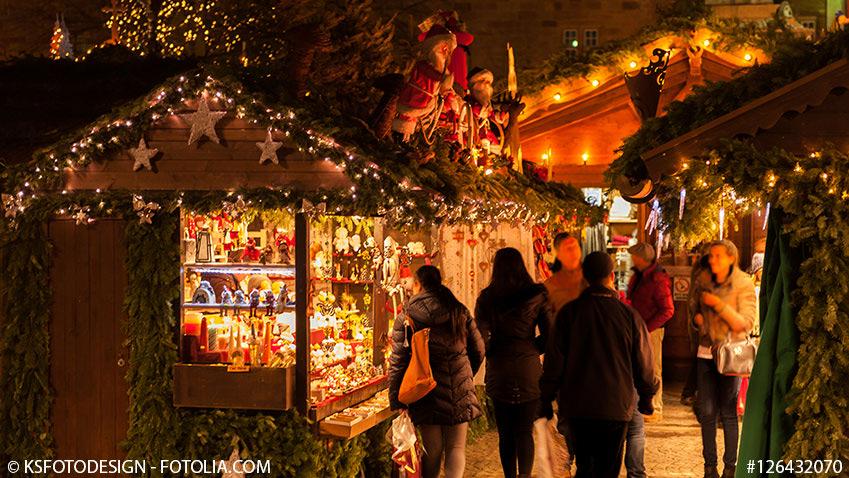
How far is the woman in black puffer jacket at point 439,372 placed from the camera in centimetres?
693

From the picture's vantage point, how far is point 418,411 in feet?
22.9

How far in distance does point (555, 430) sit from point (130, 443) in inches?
126

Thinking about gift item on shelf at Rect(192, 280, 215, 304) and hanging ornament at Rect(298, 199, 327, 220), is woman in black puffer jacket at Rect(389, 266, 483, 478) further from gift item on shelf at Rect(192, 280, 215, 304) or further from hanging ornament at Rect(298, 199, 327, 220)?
gift item on shelf at Rect(192, 280, 215, 304)

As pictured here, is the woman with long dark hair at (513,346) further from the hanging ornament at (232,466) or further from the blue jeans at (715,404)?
the hanging ornament at (232,466)

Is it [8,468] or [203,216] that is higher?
[203,216]

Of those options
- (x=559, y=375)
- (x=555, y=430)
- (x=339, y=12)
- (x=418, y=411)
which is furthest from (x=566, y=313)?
(x=339, y=12)

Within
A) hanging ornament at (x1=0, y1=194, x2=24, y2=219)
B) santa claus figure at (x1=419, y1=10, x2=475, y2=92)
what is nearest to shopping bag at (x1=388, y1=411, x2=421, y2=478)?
hanging ornament at (x1=0, y1=194, x2=24, y2=219)

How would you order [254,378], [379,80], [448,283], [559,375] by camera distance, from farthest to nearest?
[448,283]
[379,80]
[254,378]
[559,375]

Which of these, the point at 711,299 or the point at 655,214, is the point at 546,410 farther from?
the point at 655,214

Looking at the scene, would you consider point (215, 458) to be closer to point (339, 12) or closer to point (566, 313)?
point (566, 313)

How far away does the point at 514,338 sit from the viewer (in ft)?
24.3

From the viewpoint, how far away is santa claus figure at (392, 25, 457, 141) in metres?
8.37

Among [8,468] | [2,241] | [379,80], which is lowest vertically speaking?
[8,468]

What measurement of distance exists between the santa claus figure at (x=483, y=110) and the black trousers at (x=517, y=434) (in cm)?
373
